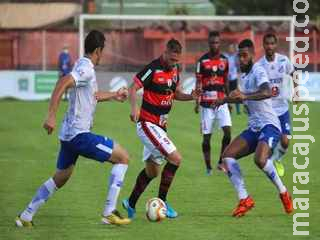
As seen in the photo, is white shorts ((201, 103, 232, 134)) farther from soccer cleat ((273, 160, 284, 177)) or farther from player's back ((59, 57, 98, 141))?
player's back ((59, 57, 98, 141))

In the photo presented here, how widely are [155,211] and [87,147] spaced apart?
1.23 m

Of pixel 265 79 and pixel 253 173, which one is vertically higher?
pixel 265 79

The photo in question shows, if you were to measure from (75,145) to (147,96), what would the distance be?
1.51 meters

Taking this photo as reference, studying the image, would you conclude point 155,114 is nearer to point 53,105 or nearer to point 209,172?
point 53,105

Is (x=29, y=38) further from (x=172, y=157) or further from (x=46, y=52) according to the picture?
(x=172, y=157)

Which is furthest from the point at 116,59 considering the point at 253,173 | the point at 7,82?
the point at 253,173

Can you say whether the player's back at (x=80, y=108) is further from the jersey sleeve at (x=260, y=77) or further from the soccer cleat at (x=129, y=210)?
the jersey sleeve at (x=260, y=77)

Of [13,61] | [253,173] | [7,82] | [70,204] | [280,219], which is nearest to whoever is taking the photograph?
[280,219]

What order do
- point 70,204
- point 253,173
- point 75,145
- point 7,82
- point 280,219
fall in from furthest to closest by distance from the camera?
point 7,82, point 253,173, point 70,204, point 280,219, point 75,145

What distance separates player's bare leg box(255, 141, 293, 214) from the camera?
1178 cm

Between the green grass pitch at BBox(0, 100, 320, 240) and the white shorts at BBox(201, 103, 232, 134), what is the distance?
740 millimetres

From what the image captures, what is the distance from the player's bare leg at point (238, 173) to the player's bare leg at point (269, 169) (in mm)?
233

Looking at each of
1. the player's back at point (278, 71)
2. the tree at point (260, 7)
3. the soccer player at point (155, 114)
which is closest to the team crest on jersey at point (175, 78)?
the soccer player at point (155, 114)

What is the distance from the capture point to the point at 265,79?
12.0 meters
